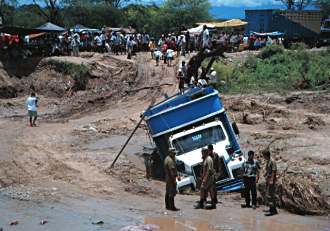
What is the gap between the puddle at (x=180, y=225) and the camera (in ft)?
43.7

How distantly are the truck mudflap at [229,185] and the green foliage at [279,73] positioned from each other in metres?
14.8

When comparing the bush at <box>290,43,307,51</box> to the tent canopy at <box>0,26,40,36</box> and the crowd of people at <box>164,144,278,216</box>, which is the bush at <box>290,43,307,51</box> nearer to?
the tent canopy at <box>0,26,40,36</box>

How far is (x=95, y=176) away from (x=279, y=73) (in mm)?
17364

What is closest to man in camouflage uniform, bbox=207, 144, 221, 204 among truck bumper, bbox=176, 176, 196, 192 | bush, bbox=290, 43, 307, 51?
truck bumper, bbox=176, 176, 196, 192

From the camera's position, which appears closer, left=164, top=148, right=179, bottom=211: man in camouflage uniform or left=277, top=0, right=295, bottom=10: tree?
left=164, top=148, right=179, bottom=211: man in camouflage uniform

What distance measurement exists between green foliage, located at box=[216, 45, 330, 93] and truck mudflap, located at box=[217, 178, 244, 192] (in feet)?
48.6

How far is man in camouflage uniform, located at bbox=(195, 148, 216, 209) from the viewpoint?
1471cm

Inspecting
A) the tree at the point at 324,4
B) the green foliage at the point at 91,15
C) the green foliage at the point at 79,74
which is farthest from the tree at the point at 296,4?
the green foliage at the point at 79,74

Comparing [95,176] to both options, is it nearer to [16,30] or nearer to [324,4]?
[16,30]

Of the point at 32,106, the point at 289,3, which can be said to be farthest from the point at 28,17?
the point at 32,106

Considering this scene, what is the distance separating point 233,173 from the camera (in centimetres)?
1634

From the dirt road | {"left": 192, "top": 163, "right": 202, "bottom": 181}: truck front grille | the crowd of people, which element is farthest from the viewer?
{"left": 192, "top": 163, "right": 202, "bottom": 181}: truck front grille

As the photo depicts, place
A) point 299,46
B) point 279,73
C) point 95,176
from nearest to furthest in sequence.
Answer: point 95,176 → point 279,73 → point 299,46

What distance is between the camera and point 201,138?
1700cm
